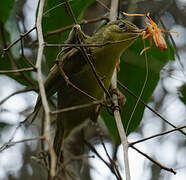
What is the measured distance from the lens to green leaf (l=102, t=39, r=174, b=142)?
102 inches

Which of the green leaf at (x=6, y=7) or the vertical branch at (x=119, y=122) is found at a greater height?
→ the green leaf at (x=6, y=7)

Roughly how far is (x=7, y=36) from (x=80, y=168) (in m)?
1.48

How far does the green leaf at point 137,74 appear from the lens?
2.58 meters

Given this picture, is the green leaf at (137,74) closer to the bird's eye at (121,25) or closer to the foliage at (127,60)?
Result: the foliage at (127,60)

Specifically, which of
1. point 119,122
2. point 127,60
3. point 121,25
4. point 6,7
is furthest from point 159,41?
point 6,7

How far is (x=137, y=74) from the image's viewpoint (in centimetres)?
274

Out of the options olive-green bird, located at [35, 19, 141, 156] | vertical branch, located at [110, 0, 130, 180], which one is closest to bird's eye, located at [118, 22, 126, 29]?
olive-green bird, located at [35, 19, 141, 156]

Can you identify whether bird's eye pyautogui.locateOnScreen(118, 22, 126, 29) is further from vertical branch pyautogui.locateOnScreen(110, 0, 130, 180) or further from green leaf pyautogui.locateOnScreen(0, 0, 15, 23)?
green leaf pyautogui.locateOnScreen(0, 0, 15, 23)

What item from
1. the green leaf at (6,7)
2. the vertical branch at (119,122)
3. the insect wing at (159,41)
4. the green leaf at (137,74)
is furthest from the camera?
the green leaf at (6,7)

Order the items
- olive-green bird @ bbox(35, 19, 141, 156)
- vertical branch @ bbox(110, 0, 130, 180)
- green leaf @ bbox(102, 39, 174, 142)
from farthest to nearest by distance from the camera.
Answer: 1. green leaf @ bbox(102, 39, 174, 142)
2. olive-green bird @ bbox(35, 19, 141, 156)
3. vertical branch @ bbox(110, 0, 130, 180)

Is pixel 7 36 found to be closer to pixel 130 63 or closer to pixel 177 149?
pixel 130 63

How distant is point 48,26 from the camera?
2.79 metres

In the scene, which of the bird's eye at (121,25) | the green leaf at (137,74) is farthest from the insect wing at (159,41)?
the green leaf at (137,74)

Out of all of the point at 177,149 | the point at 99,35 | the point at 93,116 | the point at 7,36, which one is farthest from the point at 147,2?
the point at 177,149
